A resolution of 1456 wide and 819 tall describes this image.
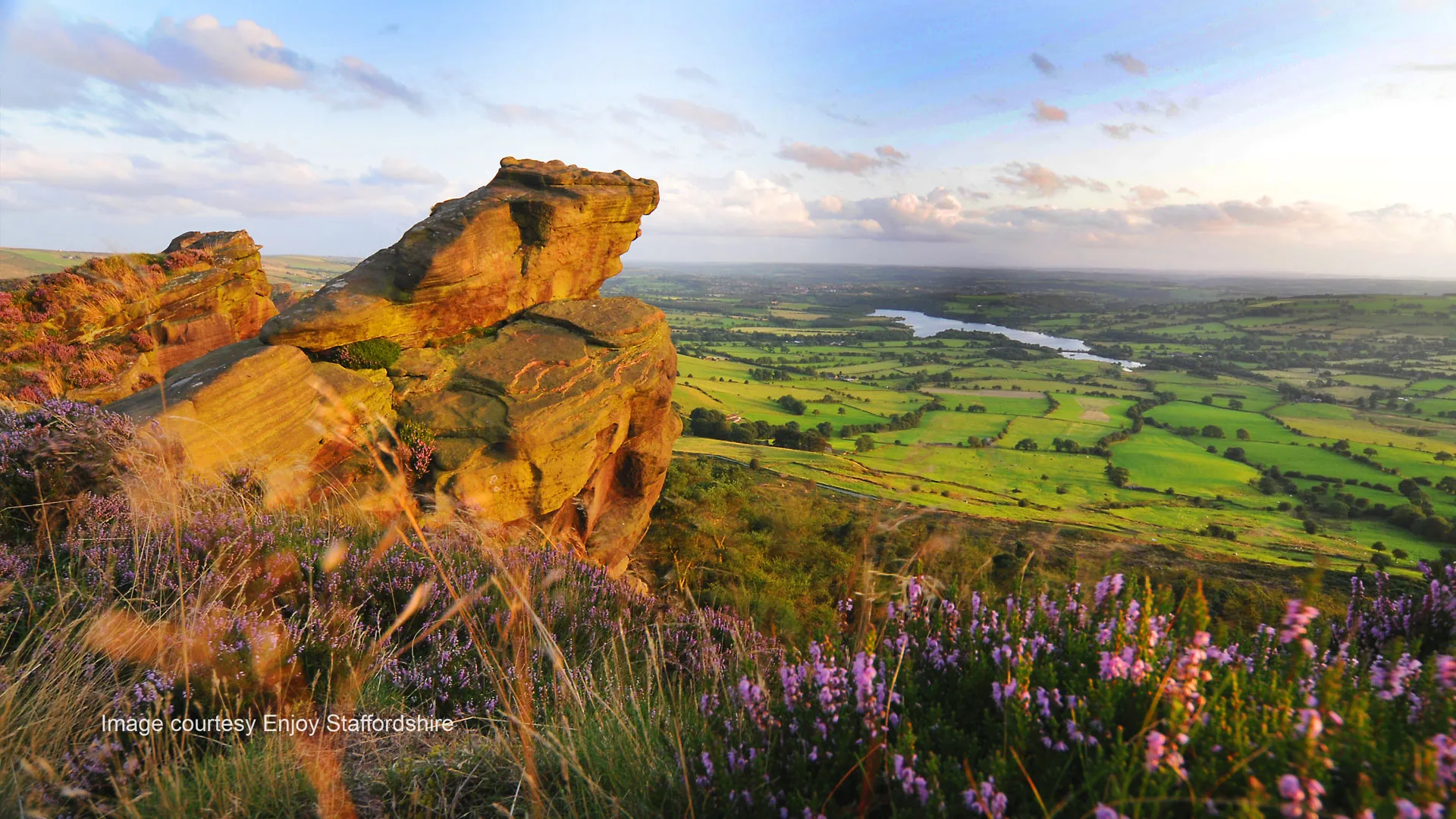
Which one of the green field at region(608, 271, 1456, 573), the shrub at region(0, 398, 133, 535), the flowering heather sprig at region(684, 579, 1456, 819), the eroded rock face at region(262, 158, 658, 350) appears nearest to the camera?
the flowering heather sprig at region(684, 579, 1456, 819)

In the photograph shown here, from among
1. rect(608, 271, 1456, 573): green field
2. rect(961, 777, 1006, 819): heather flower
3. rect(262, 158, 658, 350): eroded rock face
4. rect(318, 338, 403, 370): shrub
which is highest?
rect(262, 158, 658, 350): eroded rock face

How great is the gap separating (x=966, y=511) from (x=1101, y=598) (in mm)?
40982

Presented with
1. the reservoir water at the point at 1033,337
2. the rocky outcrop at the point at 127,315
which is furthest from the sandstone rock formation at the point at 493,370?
the reservoir water at the point at 1033,337

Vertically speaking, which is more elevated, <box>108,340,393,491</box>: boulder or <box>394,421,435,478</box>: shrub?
<box>108,340,393,491</box>: boulder

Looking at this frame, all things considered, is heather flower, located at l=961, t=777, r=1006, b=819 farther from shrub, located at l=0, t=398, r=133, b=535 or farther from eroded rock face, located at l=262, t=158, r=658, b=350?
eroded rock face, located at l=262, t=158, r=658, b=350

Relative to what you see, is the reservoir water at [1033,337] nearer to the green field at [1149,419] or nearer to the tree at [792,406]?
the green field at [1149,419]

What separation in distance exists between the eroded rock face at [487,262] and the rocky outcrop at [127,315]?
12.6 feet

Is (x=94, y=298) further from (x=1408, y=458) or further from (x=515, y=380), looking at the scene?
(x=1408, y=458)

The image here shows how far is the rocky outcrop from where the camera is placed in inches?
566

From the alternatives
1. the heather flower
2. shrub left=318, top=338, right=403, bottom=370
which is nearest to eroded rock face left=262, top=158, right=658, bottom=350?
shrub left=318, top=338, right=403, bottom=370

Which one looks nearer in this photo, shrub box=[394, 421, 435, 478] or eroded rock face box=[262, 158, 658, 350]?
shrub box=[394, 421, 435, 478]

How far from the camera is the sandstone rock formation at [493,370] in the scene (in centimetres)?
1239

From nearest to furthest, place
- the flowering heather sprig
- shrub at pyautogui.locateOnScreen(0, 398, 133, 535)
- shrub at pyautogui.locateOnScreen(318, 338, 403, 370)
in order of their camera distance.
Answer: the flowering heather sprig < shrub at pyautogui.locateOnScreen(0, 398, 133, 535) < shrub at pyautogui.locateOnScreen(318, 338, 403, 370)

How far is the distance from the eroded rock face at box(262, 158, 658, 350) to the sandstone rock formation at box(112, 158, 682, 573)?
4 cm
